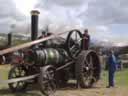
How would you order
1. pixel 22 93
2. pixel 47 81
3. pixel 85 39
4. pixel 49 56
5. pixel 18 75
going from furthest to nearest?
pixel 85 39
pixel 18 75
pixel 49 56
pixel 22 93
pixel 47 81

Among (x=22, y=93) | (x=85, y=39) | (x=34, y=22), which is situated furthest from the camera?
(x=85, y=39)

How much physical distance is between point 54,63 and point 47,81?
3.54ft

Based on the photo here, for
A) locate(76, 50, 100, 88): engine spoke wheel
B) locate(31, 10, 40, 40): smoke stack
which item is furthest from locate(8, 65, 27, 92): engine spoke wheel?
locate(76, 50, 100, 88): engine spoke wheel

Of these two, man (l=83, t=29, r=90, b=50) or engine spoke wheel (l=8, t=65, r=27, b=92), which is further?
man (l=83, t=29, r=90, b=50)

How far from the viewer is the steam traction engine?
11961 mm

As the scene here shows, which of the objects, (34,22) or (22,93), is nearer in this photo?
(22,93)

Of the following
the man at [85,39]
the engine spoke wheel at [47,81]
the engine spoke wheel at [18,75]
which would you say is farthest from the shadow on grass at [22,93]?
the man at [85,39]

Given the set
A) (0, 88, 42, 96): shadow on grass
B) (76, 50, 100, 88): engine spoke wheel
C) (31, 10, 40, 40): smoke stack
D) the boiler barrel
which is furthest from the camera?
(76, 50, 100, 88): engine spoke wheel

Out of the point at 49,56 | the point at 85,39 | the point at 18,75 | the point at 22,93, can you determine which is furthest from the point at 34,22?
the point at 22,93

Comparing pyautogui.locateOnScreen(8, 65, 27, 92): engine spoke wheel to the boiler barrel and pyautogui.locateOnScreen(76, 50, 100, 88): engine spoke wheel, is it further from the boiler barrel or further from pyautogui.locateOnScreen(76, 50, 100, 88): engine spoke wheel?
pyautogui.locateOnScreen(76, 50, 100, 88): engine spoke wheel

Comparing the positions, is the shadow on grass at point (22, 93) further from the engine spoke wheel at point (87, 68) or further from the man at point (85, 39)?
the man at point (85, 39)

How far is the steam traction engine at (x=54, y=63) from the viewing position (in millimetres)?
11961

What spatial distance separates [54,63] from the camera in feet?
41.9

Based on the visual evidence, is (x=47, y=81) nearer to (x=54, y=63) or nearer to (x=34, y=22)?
(x=54, y=63)
